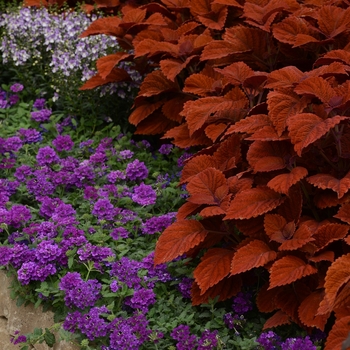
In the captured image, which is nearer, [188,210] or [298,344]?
[298,344]

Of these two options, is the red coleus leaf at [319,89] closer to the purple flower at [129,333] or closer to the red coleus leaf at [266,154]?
the red coleus leaf at [266,154]

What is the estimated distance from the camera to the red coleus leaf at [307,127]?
2344 millimetres

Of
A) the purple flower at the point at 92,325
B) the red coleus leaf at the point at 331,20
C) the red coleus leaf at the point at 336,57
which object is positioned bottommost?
the purple flower at the point at 92,325

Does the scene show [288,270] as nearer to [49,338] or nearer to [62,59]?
[49,338]

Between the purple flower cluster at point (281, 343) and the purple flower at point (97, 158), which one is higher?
the purple flower at point (97, 158)

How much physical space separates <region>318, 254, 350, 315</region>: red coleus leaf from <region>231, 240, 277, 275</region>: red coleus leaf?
0.87ft

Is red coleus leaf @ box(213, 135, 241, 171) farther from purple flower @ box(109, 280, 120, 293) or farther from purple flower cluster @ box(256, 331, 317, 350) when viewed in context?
purple flower cluster @ box(256, 331, 317, 350)

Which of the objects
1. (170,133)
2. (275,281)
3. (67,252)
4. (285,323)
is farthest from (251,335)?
(170,133)

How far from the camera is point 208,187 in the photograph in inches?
104

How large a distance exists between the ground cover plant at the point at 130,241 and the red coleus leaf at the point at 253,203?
0.20 feet

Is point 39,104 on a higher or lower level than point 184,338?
higher

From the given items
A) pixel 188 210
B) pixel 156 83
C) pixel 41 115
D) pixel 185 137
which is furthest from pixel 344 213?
pixel 41 115

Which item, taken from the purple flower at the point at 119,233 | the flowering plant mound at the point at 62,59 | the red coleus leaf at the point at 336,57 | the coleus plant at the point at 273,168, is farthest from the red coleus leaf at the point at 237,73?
the flowering plant mound at the point at 62,59

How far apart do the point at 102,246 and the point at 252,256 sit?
700 millimetres
